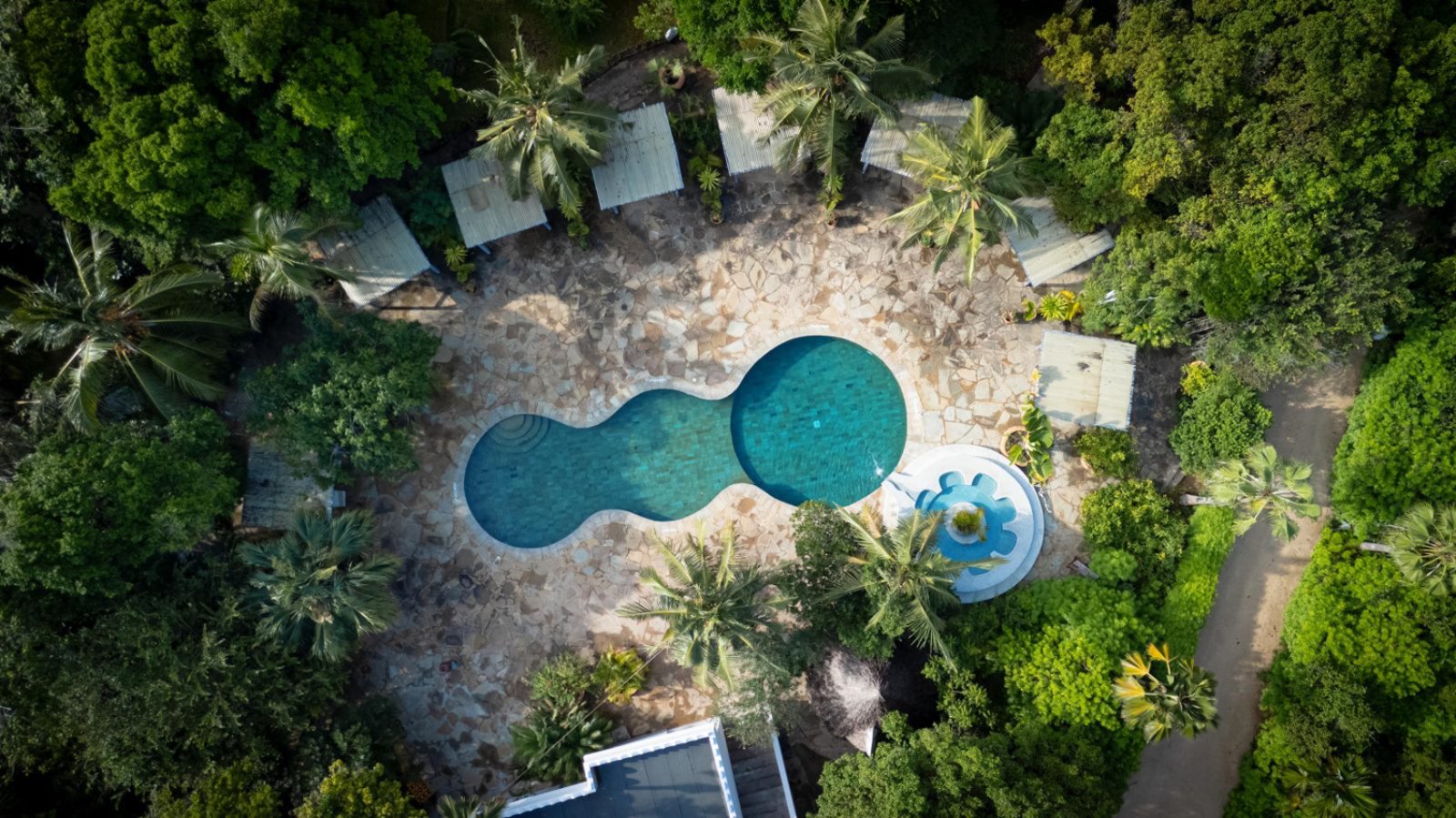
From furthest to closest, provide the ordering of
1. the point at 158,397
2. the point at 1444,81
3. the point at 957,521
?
the point at 957,521
the point at 158,397
the point at 1444,81

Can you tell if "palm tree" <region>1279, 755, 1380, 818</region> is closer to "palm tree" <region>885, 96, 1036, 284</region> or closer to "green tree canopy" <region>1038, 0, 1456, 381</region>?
"green tree canopy" <region>1038, 0, 1456, 381</region>

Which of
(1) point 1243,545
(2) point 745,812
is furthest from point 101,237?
(1) point 1243,545

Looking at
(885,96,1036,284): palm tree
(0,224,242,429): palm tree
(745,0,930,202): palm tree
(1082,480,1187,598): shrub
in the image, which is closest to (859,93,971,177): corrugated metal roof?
(745,0,930,202): palm tree

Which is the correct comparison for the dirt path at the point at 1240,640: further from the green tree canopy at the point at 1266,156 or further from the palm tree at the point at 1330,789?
the green tree canopy at the point at 1266,156

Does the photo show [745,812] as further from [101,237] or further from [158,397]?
[101,237]

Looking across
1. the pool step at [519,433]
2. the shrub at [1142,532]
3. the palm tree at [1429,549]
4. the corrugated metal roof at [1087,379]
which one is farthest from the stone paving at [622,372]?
the palm tree at [1429,549]
